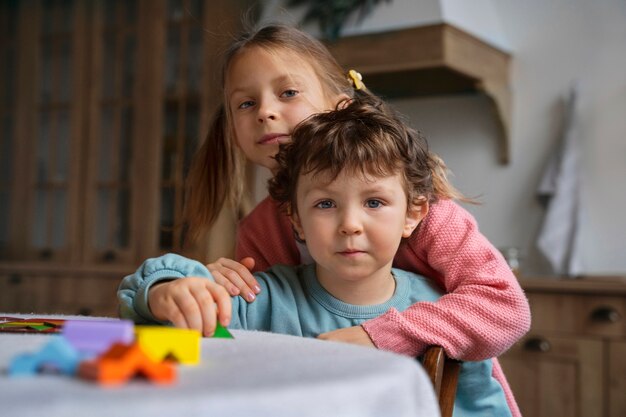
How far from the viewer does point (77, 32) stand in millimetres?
4176

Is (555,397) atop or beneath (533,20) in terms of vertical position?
beneath

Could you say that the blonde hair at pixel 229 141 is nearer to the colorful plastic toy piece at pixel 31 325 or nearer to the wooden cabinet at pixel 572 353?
the colorful plastic toy piece at pixel 31 325

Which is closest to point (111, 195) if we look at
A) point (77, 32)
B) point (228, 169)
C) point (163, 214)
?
point (163, 214)

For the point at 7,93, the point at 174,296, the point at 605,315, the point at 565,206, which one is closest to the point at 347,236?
the point at 174,296

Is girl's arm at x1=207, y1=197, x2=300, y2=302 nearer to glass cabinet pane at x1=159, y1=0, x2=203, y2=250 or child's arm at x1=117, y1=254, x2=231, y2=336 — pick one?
child's arm at x1=117, y1=254, x2=231, y2=336

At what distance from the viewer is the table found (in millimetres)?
459

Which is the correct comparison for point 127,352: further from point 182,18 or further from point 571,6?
point 182,18

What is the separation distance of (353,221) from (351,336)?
0.16m

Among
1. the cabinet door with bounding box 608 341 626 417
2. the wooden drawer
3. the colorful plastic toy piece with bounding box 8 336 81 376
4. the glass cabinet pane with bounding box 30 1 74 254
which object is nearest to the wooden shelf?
the wooden drawer

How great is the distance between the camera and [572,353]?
98.5 inches

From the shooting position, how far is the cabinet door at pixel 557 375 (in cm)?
246

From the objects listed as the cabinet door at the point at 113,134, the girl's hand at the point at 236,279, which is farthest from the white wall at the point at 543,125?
the girl's hand at the point at 236,279

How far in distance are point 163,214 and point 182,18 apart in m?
0.90

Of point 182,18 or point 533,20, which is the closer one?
point 533,20
